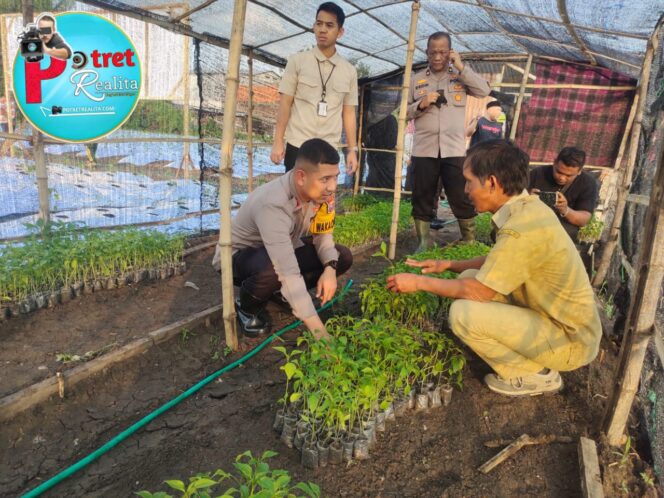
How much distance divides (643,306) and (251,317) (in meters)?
2.47

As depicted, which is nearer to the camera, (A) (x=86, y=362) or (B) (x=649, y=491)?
(B) (x=649, y=491)

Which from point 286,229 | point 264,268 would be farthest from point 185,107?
point 286,229

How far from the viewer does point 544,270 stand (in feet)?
7.78

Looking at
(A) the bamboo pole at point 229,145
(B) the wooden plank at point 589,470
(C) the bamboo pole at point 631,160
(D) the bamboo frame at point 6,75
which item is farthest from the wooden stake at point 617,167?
(D) the bamboo frame at point 6,75

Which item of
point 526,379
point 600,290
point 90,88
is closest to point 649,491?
point 526,379

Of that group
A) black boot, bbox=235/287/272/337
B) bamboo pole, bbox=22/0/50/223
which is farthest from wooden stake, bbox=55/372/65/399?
bamboo pole, bbox=22/0/50/223

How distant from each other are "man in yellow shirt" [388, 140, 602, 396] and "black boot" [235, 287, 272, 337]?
120 centimetres

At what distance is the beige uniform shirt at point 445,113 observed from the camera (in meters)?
4.82

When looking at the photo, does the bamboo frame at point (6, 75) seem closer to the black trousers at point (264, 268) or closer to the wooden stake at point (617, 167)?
the black trousers at point (264, 268)

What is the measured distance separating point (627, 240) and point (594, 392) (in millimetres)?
1920

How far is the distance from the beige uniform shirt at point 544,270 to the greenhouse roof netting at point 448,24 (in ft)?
9.44

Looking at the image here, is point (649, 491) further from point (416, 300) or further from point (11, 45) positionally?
point (11, 45)

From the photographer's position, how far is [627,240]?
4070 millimetres

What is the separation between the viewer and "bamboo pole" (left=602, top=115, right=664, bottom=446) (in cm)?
196
